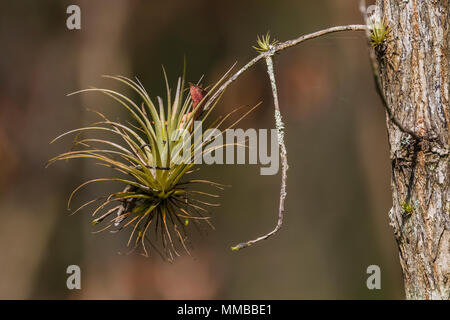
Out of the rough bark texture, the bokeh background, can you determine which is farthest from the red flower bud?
the bokeh background

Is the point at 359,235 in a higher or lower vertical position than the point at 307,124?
lower

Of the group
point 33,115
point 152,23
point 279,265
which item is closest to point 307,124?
point 279,265

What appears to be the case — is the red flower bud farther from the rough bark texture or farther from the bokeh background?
the bokeh background

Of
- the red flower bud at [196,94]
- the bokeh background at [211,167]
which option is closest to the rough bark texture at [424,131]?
the red flower bud at [196,94]

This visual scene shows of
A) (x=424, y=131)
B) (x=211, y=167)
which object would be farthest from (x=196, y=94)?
(x=211, y=167)

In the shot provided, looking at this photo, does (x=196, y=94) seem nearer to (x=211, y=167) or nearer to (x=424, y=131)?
(x=424, y=131)

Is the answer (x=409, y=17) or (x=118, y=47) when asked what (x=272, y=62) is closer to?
(x=409, y=17)
